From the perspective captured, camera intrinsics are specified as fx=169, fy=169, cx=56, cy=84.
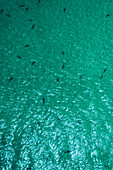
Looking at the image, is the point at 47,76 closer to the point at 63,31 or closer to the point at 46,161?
the point at 63,31

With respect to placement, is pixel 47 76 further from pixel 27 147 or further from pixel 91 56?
pixel 27 147

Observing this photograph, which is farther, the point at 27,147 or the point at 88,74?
the point at 88,74

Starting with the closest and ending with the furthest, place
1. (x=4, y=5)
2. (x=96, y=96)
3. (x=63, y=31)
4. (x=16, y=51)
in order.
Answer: (x=96, y=96) → (x=16, y=51) → (x=63, y=31) → (x=4, y=5)

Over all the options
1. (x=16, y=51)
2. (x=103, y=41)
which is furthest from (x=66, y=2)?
(x=16, y=51)

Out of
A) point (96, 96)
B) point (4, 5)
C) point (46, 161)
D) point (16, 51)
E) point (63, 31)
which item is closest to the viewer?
point (46, 161)

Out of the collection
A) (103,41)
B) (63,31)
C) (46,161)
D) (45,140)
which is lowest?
(46,161)

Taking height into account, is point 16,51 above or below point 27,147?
above
